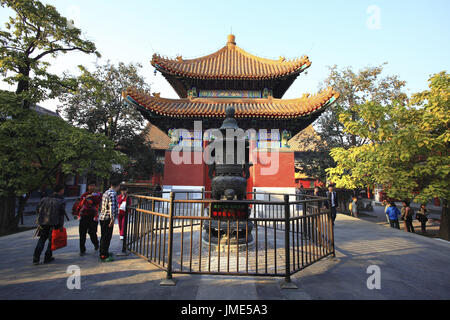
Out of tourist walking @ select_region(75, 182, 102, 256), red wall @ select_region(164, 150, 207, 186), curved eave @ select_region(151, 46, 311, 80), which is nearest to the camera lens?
tourist walking @ select_region(75, 182, 102, 256)

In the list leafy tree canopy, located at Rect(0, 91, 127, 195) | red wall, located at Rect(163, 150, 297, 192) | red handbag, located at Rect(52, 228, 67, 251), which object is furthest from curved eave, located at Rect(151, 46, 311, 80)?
red handbag, located at Rect(52, 228, 67, 251)

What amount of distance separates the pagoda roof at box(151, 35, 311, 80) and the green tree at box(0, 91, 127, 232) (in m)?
5.35

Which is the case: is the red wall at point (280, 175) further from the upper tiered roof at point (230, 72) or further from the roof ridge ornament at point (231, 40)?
the roof ridge ornament at point (231, 40)

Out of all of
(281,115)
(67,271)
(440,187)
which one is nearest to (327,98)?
(281,115)

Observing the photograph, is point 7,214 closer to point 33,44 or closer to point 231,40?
point 33,44

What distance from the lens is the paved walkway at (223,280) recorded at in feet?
9.12

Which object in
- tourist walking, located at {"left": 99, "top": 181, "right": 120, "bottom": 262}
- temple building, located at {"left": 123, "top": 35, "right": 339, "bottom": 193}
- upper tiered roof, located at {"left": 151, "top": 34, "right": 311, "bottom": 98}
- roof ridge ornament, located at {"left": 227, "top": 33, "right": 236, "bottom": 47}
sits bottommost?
tourist walking, located at {"left": 99, "top": 181, "right": 120, "bottom": 262}

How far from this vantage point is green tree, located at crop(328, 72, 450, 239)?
6641 millimetres

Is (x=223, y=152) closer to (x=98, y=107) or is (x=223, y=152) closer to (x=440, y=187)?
(x=440, y=187)

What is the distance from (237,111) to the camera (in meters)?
10.0

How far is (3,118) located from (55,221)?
7381 mm

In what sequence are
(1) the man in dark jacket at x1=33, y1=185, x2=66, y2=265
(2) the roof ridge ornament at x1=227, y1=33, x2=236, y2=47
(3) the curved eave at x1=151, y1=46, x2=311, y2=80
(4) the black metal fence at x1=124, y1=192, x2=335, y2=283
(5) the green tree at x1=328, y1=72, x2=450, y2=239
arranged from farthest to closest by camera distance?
(2) the roof ridge ornament at x1=227, y1=33, x2=236, y2=47, (3) the curved eave at x1=151, y1=46, x2=311, y2=80, (5) the green tree at x1=328, y1=72, x2=450, y2=239, (1) the man in dark jacket at x1=33, y1=185, x2=66, y2=265, (4) the black metal fence at x1=124, y1=192, x2=335, y2=283

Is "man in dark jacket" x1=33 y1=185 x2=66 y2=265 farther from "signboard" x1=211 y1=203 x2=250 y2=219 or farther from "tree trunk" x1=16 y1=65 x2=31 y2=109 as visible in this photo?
"tree trunk" x1=16 y1=65 x2=31 y2=109

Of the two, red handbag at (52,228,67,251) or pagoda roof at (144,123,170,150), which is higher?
pagoda roof at (144,123,170,150)
